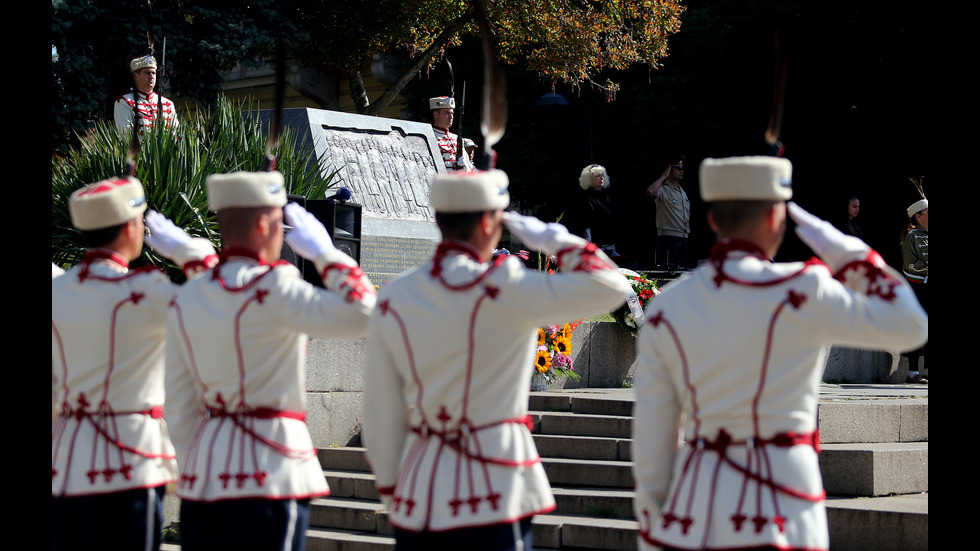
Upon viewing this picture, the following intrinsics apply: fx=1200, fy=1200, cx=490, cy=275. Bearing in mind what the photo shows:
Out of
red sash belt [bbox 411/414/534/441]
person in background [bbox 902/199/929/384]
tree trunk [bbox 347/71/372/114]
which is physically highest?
tree trunk [bbox 347/71/372/114]

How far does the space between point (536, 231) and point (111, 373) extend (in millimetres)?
1887

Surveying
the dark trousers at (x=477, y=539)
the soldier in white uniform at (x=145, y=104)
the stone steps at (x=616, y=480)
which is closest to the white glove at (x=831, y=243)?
the dark trousers at (x=477, y=539)

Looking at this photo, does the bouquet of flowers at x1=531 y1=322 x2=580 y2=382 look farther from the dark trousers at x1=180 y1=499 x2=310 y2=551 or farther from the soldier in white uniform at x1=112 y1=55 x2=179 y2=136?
the dark trousers at x1=180 y1=499 x2=310 y2=551

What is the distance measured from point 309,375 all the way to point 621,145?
18.4 m

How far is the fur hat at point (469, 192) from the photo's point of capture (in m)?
4.09

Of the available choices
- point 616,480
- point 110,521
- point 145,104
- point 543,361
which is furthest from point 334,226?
point 110,521

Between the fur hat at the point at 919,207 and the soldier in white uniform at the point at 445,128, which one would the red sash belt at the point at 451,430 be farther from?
the soldier in white uniform at the point at 445,128

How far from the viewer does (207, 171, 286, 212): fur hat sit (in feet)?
14.5

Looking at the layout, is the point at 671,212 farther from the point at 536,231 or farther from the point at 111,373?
the point at 536,231

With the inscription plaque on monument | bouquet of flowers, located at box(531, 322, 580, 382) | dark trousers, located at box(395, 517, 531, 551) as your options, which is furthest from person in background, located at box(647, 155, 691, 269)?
dark trousers, located at box(395, 517, 531, 551)

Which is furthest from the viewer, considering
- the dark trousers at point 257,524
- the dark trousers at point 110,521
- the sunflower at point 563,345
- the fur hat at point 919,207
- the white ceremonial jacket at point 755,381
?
the fur hat at point 919,207

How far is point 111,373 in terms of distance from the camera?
4816 millimetres

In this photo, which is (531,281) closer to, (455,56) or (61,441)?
(61,441)
